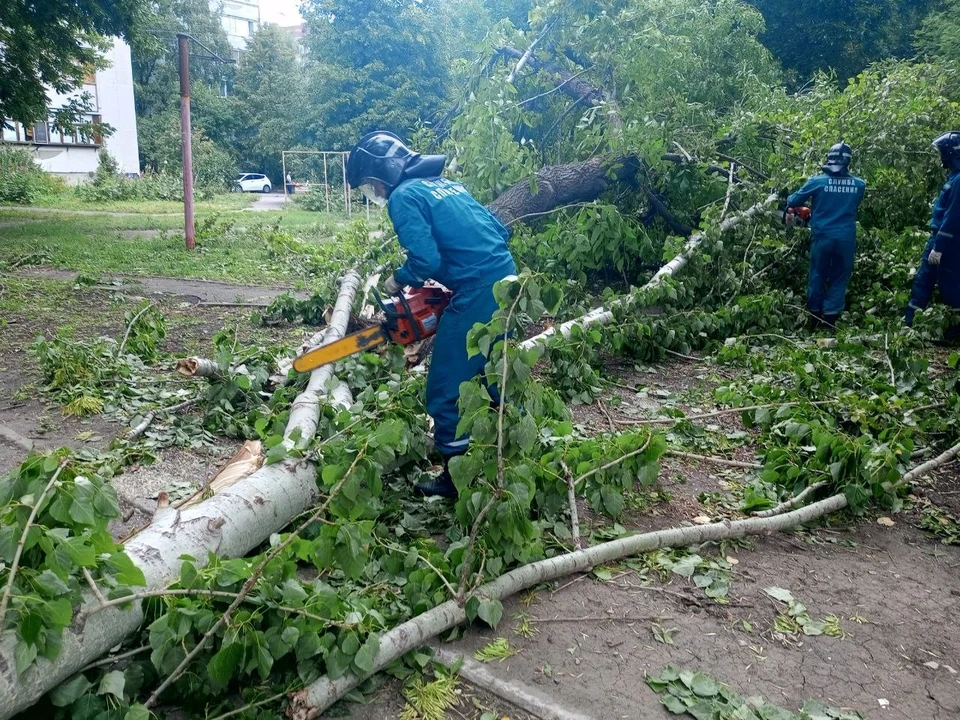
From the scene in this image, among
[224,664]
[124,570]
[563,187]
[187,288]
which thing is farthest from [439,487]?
[187,288]

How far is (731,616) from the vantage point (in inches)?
116

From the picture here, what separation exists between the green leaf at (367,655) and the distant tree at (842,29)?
984 inches

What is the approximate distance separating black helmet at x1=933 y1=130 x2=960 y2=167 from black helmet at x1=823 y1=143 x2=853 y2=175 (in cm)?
69

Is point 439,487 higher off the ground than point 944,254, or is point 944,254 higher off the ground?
point 944,254

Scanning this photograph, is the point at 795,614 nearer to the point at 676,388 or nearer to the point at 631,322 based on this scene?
the point at 676,388

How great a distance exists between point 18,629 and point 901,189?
8.47 meters

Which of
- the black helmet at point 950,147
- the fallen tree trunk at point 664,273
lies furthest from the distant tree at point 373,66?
the black helmet at point 950,147

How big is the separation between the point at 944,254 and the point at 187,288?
7858 mm

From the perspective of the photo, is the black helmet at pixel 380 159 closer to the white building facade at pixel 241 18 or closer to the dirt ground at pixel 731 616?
the dirt ground at pixel 731 616

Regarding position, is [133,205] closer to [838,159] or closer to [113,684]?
[838,159]

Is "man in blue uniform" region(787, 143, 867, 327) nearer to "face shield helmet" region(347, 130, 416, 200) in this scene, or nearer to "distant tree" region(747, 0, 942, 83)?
"face shield helmet" region(347, 130, 416, 200)

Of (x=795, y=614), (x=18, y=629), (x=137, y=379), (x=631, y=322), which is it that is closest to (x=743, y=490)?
(x=795, y=614)

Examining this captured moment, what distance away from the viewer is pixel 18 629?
6.24ft

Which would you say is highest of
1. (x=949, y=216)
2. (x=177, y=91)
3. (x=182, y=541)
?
(x=177, y=91)
